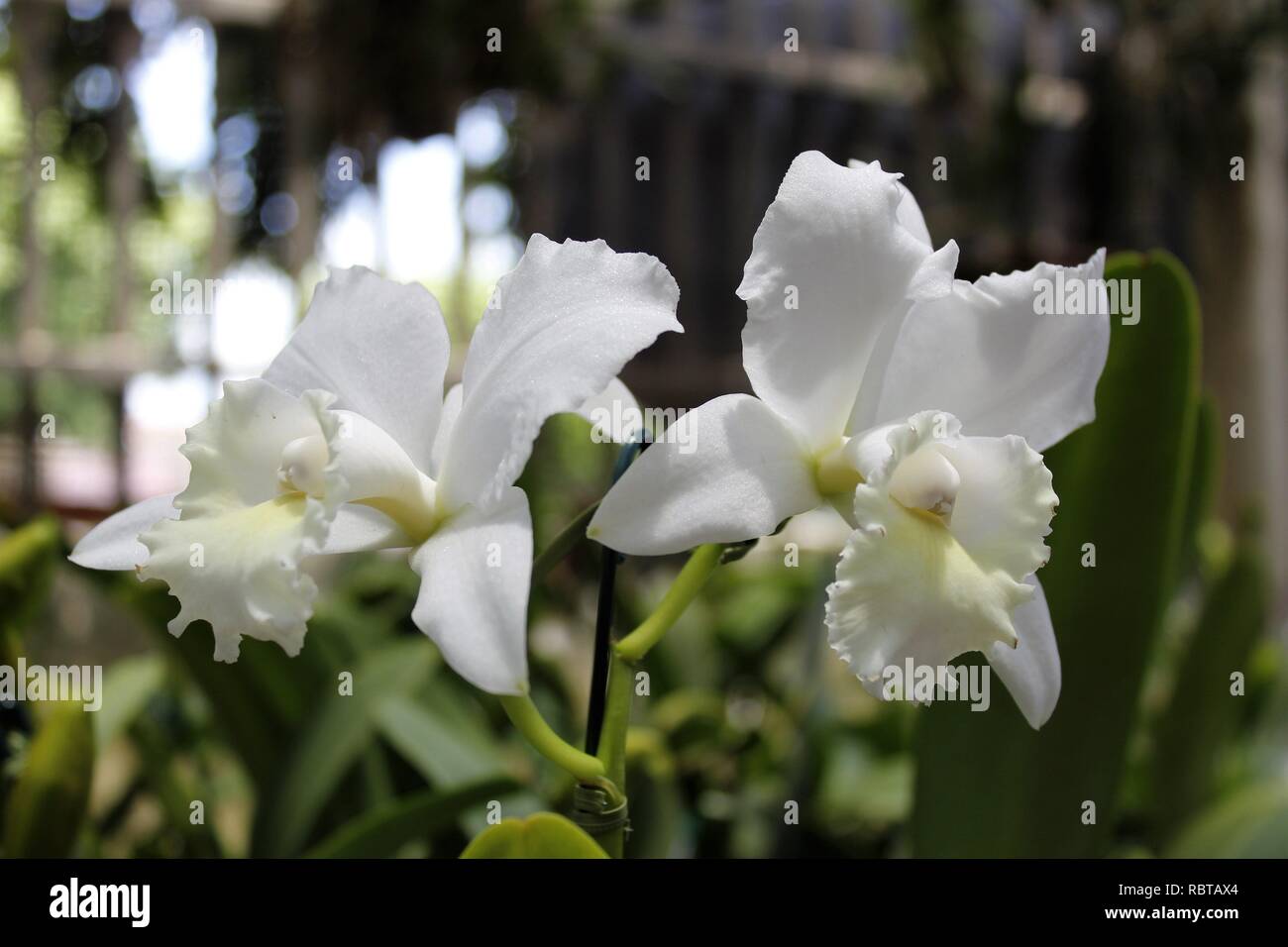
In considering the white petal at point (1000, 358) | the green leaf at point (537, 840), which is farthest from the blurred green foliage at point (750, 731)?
the white petal at point (1000, 358)

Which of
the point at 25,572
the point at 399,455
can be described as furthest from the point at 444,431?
the point at 25,572

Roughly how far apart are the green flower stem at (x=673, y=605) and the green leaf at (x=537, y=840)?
0.05m

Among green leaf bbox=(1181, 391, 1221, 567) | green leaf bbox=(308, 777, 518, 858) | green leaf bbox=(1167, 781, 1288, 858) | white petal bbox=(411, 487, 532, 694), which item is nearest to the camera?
white petal bbox=(411, 487, 532, 694)

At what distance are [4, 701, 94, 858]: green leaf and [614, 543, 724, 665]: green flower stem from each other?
0.33 metres

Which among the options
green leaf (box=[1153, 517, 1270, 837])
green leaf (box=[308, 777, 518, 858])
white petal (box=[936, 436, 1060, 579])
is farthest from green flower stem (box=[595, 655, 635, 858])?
green leaf (box=[1153, 517, 1270, 837])

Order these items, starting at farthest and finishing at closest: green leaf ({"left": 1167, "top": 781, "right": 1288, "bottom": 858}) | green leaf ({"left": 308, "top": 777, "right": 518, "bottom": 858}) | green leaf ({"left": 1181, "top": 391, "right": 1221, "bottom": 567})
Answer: green leaf ({"left": 1181, "top": 391, "right": 1221, "bottom": 567}) < green leaf ({"left": 1167, "top": 781, "right": 1288, "bottom": 858}) < green leaf ({"left": 308, "top": 777, "right": 518, "bottom": 858})

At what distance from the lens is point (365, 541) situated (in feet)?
0.98

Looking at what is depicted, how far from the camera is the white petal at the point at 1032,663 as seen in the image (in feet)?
0.99

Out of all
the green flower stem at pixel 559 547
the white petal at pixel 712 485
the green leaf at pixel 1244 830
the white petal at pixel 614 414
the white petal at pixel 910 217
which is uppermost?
the white petal at pixel 910 217

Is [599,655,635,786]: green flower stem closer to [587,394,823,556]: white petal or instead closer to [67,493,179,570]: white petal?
[587,394,823,556]: white petal

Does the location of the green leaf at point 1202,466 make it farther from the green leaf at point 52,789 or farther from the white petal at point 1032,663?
the green leaf at point 52,789

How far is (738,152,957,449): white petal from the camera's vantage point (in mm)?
293

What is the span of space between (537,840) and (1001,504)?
16 centimetres

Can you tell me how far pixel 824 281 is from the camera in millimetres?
303
